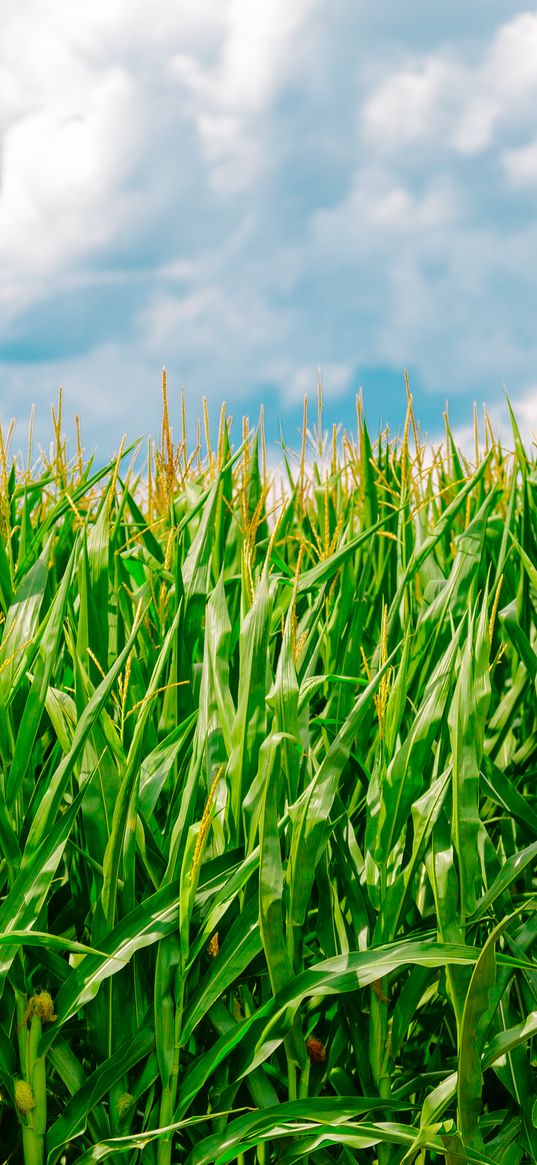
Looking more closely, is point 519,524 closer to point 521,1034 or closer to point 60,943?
point 521,1034

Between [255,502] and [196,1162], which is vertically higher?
[255,502]

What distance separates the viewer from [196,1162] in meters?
0.94

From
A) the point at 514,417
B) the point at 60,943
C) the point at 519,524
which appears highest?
the point at 514,417

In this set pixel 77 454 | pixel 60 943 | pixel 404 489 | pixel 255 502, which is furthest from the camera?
pixel 255 502

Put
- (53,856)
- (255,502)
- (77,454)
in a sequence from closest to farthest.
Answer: (53,856)
(77,454)
(255,502)

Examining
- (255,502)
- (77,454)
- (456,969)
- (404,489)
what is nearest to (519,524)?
(404,489)

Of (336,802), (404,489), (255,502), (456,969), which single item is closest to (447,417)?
(255,502)

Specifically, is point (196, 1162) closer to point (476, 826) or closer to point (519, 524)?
point (476, 826)

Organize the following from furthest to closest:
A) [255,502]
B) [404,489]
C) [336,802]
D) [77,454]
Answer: [255,502]
[77,454]
[404,489]
[336,802]

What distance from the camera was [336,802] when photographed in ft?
3.72

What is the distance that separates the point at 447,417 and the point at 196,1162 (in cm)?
194

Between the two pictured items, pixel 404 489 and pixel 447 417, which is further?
pixel 447 417

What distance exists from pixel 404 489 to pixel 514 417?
0.37 m

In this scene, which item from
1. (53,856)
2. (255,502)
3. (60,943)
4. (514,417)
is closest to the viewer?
(60,943)
